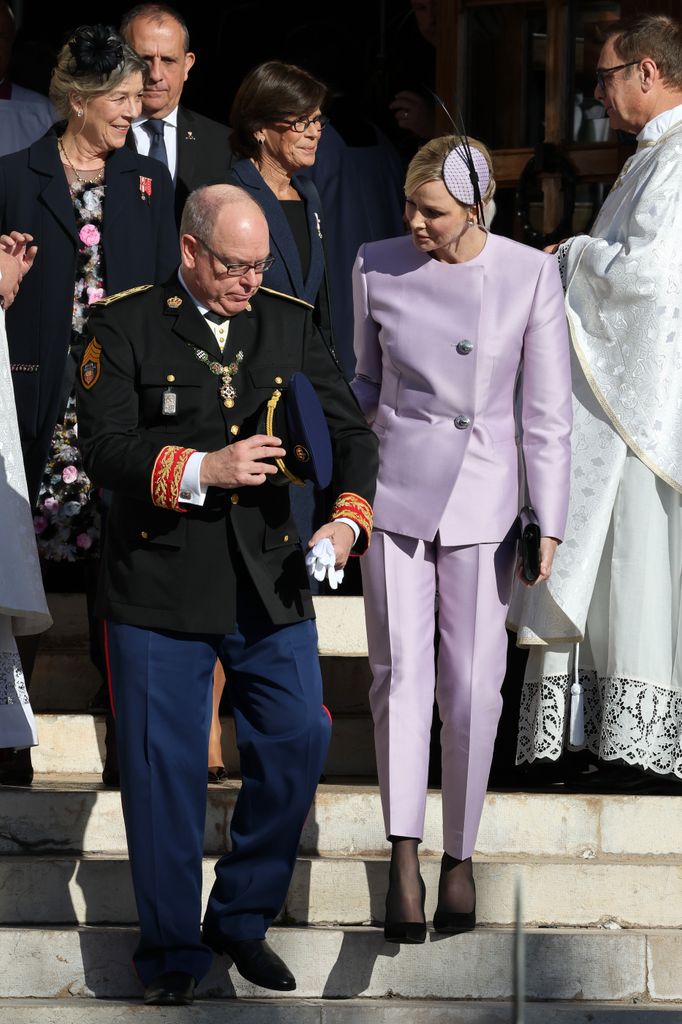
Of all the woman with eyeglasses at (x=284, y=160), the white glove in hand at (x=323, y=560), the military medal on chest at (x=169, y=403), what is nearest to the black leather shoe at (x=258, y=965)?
the white glove in hand at (x=323, y=560)

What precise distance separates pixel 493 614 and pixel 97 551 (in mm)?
1223

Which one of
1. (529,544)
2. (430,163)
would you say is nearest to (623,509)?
(529,544)

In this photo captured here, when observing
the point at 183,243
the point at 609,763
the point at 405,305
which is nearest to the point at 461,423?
the point at 405,305

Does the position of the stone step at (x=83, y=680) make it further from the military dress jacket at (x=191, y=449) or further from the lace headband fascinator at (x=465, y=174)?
the lace headband fascinator at (x=465, y=174)

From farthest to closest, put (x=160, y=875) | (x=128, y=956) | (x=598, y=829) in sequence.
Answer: (x=598, y=829) < (x=128, y=956) < (x=160, y=875)

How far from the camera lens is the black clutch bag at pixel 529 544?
4262 mm

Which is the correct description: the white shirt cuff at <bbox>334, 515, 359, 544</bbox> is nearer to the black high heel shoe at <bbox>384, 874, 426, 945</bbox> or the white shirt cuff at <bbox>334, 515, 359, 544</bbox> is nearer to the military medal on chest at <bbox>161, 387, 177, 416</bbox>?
the military medal on chest at <bbox>161, 387, 177, 416</bbox>

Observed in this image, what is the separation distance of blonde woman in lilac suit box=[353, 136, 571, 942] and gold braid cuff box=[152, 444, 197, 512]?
0.69m

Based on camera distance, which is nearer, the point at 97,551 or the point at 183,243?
the point at 183,243

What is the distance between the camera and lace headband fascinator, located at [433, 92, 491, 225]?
4281mm

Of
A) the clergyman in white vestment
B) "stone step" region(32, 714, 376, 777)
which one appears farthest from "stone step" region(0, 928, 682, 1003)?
"stone step" region(32, 714, 376, 777)

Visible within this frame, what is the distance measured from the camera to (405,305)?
14.4ft

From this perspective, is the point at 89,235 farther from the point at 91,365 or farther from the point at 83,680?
the point at 83,680

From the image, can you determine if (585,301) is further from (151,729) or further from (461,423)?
(151,729)
